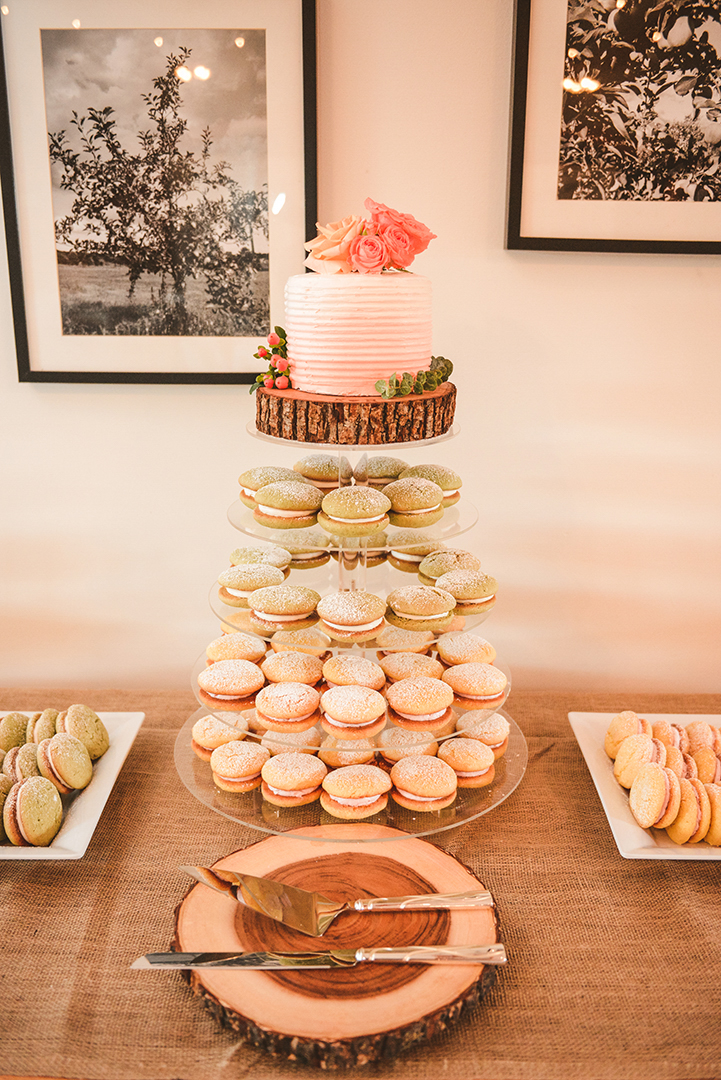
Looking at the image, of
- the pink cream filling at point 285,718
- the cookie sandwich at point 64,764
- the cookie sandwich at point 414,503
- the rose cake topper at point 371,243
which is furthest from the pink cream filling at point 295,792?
the rose cake topper at point 371,243

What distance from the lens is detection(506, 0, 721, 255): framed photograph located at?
1.65m

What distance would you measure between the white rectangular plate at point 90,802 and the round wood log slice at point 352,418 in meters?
0.71

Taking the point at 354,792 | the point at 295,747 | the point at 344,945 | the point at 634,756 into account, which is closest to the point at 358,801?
the point at 354,792

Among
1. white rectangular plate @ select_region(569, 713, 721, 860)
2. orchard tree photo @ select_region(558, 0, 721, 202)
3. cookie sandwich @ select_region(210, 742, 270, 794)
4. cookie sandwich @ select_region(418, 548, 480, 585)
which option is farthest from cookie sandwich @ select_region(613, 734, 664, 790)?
orchard tree photo @ select_region(558, 0, 721, 202)

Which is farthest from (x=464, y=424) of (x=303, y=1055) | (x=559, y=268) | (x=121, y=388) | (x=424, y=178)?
(x=303, y=1055)

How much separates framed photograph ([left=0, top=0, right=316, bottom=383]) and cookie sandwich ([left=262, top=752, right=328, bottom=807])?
0.92 m

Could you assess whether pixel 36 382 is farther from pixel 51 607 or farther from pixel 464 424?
pixel 464 424

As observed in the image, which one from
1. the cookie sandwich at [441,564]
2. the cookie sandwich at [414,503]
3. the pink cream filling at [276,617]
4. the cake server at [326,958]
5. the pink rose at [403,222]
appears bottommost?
the cake server at [326,958]

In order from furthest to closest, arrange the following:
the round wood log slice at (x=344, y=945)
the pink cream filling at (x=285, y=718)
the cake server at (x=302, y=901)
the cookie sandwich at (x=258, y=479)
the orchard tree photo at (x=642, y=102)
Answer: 1. the orchard tree photo at (x=642, y=102)
2. the cookie sandwich at (x=258, y=479)
3. the pink cream filling at (x=285, y=718)
4. the cake server at (x=302, y=901)
5. the round wood log slice at (x=344, y=945)

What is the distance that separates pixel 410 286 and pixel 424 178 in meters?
0.68

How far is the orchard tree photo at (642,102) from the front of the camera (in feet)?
5.41

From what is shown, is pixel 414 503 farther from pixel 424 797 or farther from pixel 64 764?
pixel 64 764

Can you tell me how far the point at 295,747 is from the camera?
1354mm

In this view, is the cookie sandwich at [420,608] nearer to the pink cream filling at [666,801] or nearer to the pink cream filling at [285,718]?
the pink cream filling at [285,718]
